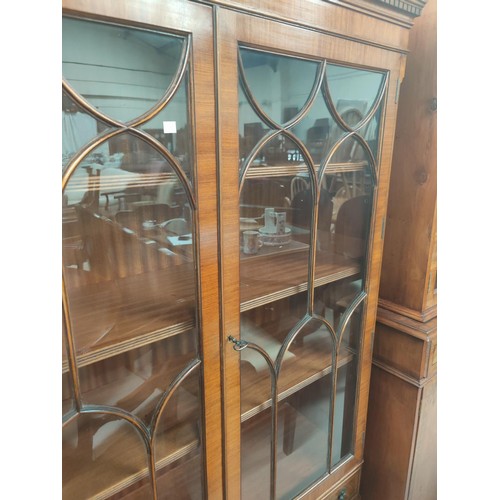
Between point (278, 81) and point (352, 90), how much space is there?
183 millimetres

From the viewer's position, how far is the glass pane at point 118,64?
0.46 metres

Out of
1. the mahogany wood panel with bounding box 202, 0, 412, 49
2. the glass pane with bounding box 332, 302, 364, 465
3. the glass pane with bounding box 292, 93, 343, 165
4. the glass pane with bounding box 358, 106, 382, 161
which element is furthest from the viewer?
the glass pane with bounding box 332, 302, 364, 465

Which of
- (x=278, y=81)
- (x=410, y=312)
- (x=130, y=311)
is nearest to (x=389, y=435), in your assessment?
(x=410, y=312)

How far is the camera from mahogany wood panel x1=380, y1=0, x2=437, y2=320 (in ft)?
2.77

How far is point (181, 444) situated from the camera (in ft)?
2.21

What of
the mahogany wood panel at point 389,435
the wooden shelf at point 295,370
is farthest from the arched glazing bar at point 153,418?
the mahogany wood panel at point 389,435

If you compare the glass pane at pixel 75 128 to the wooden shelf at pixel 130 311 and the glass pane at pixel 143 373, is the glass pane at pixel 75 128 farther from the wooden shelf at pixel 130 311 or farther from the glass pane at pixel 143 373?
the glass pane at pixel 143 373

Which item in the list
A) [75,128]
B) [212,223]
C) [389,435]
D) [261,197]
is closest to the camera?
[75,128]

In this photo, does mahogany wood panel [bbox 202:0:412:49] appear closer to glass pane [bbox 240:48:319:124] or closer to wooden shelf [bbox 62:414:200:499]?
glass pane [bbox 240:48:319:124]

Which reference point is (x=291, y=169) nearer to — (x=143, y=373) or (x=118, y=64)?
(x=118, y=64)

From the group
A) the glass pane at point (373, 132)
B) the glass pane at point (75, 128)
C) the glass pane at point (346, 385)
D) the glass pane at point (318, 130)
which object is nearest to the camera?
the glass pane at point (75, 128)

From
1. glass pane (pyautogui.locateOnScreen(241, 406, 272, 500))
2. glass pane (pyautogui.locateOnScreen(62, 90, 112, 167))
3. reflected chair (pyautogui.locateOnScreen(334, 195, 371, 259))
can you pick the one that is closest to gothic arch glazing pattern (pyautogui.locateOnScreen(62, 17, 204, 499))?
glass pane (pyautogui.locateOnScreen(62, 90, 112, 167))

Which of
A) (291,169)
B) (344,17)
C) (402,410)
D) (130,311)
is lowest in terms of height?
(402,410)

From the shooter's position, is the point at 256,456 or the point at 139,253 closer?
the point at 139,253
